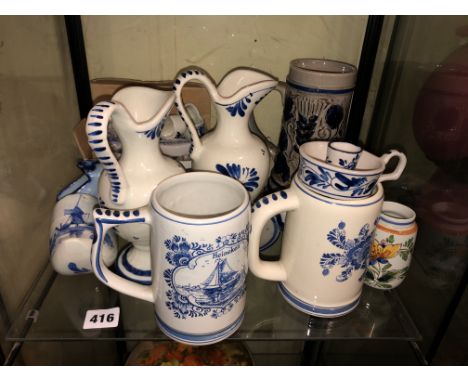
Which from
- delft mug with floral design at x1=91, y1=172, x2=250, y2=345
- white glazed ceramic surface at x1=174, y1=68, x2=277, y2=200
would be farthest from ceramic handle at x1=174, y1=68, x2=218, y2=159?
delft mug with floral design at x1=91, y1=172, x2=250, y2=345

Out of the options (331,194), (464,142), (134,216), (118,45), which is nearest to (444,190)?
(464,142)

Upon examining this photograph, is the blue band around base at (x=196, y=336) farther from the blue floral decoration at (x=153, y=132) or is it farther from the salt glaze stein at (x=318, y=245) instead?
the blue floral decoration at (x=153, y=132)

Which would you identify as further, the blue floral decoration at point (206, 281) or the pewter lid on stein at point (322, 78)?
the pewter lid on stein at point (322, 78)

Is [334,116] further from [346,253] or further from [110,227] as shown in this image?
[110,227]

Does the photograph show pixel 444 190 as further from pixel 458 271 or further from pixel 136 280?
pixel 136 280

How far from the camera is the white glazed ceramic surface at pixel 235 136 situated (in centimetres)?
53

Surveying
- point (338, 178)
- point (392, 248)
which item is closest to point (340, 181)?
point (338, 178)

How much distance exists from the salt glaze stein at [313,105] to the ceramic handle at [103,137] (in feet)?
0.88

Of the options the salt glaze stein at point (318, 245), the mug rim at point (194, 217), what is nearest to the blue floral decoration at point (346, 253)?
the salt glaze stein at point (318, 245)

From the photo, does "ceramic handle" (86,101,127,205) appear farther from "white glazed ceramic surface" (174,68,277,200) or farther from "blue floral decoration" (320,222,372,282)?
"blue floral decoration" (320,222,372,282)

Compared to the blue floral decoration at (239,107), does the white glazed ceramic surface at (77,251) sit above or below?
below

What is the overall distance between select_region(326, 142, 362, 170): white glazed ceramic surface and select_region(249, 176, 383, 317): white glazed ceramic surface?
42mm

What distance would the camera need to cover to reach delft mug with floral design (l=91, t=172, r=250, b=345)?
16.2 inches

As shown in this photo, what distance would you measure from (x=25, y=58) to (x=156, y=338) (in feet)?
1.31
